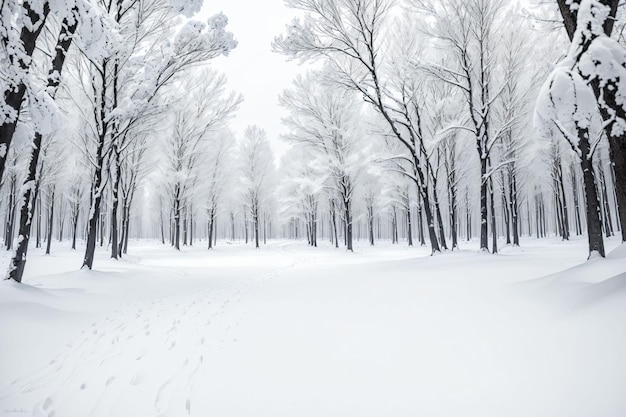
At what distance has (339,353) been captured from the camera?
286cm

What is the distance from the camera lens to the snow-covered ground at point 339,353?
208 centimetres

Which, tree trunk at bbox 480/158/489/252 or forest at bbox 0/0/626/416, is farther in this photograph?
tree trunk at bbox 480/158/489/252

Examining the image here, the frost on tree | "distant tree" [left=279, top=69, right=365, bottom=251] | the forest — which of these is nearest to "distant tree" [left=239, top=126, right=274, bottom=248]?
the forest

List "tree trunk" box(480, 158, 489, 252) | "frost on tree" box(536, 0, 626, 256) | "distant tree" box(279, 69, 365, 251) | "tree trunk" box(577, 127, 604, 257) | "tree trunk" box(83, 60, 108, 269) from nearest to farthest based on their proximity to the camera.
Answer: "frost on tree" box(536, 0, 626, 256) < "tree trunk" box(577, 127, 604, 257) < "tree trunk" box(83, 60, 108, 269) < "tree trunk" box(480, 158, 489, 252) < "distant tree" box(279, 69, 365, 251)

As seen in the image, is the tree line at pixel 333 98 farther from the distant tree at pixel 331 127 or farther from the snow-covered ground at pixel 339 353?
the snow-covered ground at pixel 339 353

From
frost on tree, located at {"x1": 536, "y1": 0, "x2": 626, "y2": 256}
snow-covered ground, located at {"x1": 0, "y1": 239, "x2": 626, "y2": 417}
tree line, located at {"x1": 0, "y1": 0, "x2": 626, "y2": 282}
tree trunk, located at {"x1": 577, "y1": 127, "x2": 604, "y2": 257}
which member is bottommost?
snow-covered ground, located at {"x1": 0, "y1": 239, "x2": 626, "y2": 417}

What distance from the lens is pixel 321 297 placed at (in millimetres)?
5066

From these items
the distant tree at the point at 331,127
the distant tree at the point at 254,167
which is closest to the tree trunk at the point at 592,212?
the distant tree at the point at 331,127

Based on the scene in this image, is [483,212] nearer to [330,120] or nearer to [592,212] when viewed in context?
[592,212]

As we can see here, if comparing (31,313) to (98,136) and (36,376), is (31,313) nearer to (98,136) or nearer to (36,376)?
(36,376)

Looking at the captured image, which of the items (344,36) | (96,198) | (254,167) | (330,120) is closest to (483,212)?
(344,36)

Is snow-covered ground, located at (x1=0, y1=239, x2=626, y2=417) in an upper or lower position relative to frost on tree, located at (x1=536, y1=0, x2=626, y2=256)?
lower

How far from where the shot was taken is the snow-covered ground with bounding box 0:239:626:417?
2080mm

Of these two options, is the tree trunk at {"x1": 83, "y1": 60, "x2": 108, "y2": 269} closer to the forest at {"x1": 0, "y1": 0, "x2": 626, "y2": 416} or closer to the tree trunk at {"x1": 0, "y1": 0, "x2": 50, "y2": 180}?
the forest at {"x1": 0, "y1": 0, "x2": 626, "y2": 416}
